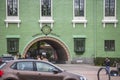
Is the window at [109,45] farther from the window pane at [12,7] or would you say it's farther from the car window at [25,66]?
the car window at [25,66]

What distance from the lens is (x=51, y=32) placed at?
50812mm

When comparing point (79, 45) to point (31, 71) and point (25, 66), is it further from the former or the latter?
point (31, 71)

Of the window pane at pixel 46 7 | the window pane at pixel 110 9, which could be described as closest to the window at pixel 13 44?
the window pane at pixel 46 7

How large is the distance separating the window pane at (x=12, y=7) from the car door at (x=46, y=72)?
30898 mm

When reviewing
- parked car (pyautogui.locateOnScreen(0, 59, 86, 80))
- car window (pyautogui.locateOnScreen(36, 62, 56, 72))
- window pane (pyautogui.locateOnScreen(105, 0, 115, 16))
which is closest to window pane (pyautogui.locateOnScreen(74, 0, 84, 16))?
window pane (pyautogui.locateOnScreen(105, 0, 115, 16))

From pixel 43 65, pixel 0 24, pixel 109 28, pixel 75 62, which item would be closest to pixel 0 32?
pixel 0 24

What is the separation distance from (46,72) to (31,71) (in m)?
0.70

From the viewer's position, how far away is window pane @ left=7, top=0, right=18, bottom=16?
5066 cm

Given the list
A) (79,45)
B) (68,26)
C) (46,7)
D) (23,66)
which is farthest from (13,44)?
(23,66)

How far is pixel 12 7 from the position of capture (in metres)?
50.7

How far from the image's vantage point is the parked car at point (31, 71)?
19884mm

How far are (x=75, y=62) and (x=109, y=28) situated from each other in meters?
5.73

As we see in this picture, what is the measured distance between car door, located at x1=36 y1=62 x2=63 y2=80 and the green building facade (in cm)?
3017

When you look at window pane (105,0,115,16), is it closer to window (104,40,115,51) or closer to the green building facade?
the green building facade
